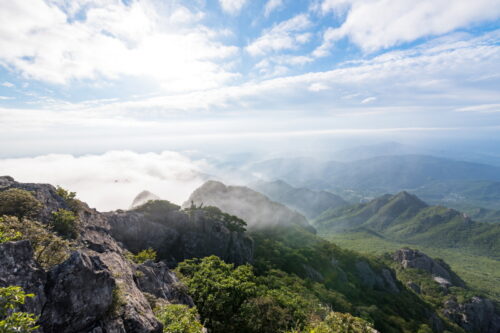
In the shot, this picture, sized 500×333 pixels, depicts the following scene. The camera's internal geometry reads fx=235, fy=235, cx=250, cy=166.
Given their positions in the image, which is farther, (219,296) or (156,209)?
(156,209)

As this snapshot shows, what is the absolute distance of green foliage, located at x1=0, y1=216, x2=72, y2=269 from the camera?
16.3 m

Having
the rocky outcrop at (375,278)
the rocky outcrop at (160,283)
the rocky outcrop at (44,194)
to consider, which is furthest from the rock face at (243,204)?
the rocky outcrop at (44,194)

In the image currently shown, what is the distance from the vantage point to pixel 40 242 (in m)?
17.6

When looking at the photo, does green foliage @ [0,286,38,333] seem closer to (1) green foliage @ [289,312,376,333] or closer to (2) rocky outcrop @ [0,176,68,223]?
(2) rocky outcrop @ [0,176,68,223]

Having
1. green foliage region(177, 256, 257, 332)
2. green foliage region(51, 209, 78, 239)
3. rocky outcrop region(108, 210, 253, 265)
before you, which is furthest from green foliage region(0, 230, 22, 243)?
rocky outcrop region(108, 210, 253, 265)

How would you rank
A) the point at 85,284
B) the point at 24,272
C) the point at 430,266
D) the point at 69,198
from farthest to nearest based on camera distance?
the point at 430,266
the point at 69,198
the point at 85,284
the point at 24,272

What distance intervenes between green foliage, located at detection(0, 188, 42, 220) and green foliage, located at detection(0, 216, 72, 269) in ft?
10.5

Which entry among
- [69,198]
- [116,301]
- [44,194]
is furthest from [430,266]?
[44,194]

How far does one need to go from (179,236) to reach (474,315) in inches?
5995

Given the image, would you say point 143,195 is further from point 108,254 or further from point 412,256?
point 412,256

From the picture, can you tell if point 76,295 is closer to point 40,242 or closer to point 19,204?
point 40,242

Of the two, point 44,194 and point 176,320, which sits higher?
point 44,194

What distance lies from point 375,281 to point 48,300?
4636 inches

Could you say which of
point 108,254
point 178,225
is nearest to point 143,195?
point 178,225
